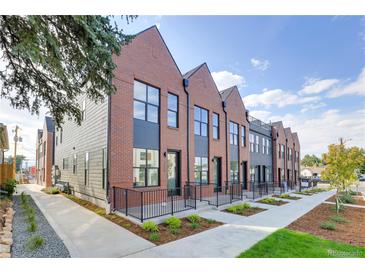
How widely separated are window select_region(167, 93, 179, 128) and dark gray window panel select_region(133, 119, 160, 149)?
102 centimetres

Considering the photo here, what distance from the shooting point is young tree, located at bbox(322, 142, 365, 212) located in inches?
431

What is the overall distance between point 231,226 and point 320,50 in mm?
8140

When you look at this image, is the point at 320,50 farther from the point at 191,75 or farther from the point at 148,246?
the point at 148,246

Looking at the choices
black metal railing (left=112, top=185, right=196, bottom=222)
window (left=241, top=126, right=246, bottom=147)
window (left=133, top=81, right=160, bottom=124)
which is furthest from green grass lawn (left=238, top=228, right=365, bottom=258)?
window (left=241, top=126, right=246, bottom=147)

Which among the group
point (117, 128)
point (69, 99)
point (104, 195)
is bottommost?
→ point (104, 195)

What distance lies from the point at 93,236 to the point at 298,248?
501 cm

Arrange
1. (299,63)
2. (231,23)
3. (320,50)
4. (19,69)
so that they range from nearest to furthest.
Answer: (19,69), (231,23), (320,50), (299,63)

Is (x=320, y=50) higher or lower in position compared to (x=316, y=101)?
higher

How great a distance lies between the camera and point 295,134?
31906mm

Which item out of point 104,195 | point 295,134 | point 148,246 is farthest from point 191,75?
point 295,134

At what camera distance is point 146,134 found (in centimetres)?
933

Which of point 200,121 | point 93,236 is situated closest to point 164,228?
point 93,236

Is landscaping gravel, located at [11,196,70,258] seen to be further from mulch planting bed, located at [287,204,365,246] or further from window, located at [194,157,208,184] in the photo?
window, located at [194,157,208,184]

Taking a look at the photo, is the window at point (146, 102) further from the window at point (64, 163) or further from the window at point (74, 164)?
the window at point (64, 163)
